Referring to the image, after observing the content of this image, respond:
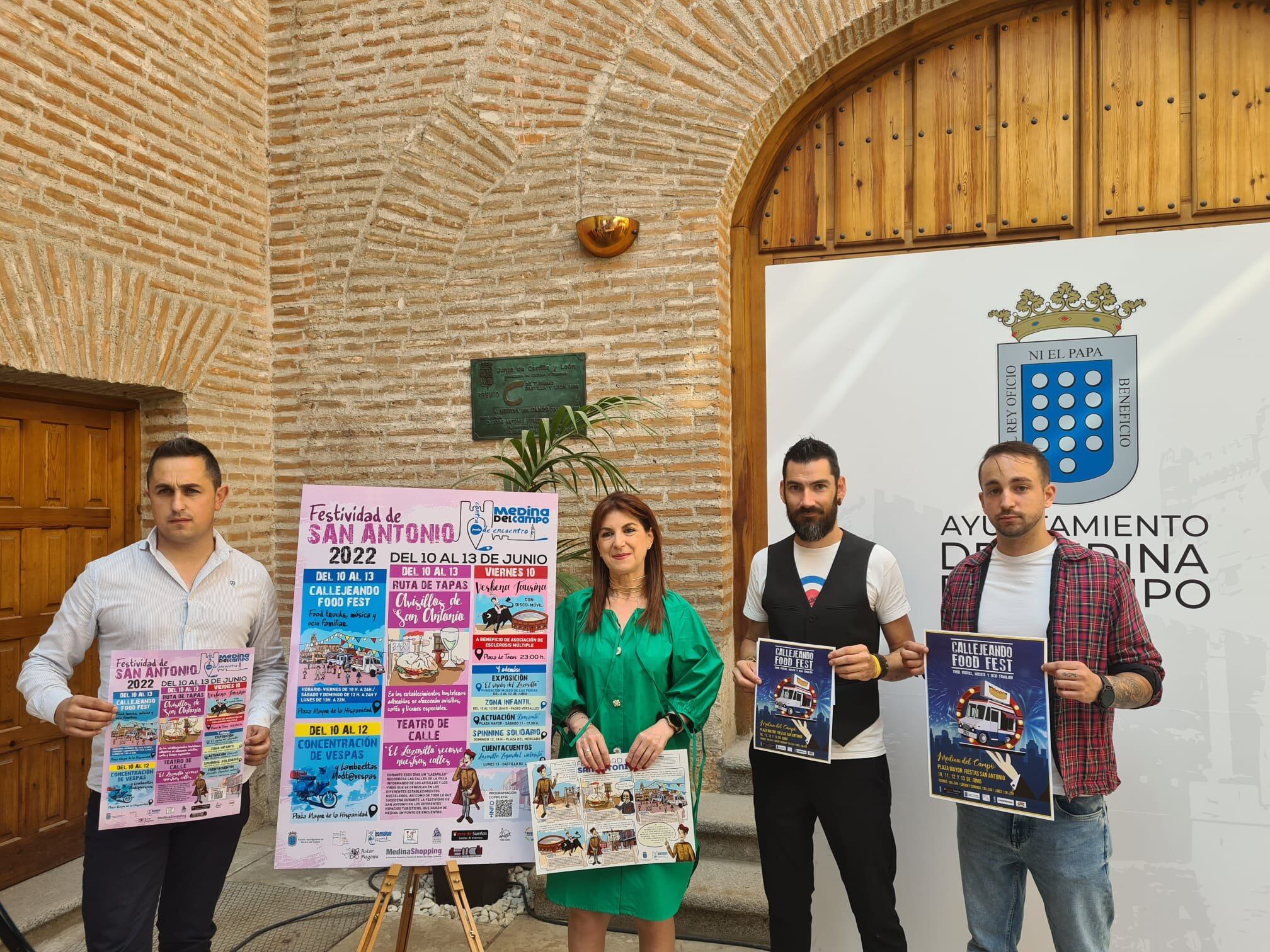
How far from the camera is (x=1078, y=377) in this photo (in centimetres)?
353

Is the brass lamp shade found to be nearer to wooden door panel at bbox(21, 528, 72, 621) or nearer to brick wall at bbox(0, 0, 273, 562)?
brick wall at bbox(0, 0, 273, 562)

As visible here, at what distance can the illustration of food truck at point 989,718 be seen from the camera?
2299 mm

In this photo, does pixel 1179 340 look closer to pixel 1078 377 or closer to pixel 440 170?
pixel 1078 377

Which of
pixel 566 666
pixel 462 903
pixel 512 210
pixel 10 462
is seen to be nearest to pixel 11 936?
pixel 10 462

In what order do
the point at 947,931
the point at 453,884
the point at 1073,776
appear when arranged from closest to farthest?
the point at 1073,776 → the point at 453,884 → the point at 947,931

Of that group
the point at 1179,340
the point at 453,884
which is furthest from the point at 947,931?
the point at 1179,340

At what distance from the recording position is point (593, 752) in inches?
96.9

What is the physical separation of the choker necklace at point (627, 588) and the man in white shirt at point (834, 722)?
1.40 feet

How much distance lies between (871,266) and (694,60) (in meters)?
1.49

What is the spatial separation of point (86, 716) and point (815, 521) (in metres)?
2.22

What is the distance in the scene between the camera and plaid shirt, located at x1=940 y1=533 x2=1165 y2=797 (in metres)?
2.29

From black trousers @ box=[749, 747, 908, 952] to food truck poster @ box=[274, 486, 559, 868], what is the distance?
804 mm

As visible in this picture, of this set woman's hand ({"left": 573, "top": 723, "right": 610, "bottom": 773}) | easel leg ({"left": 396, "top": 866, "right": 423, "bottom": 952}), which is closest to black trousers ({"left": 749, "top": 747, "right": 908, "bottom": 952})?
woman's hand ({"left": 573, "top": 723, "right": 610, "bottom": 773})

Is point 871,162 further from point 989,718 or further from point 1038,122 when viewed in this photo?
point 989,718
